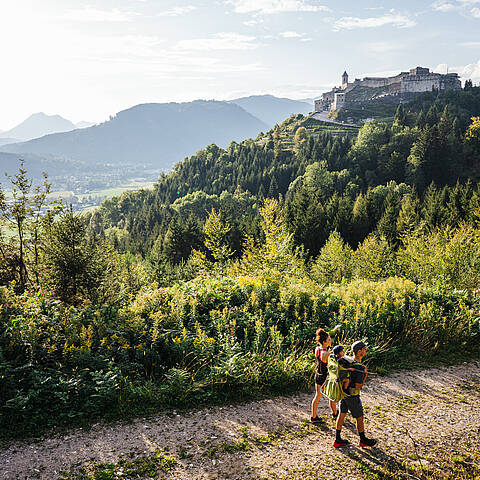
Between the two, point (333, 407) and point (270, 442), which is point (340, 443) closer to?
point (333, 407)

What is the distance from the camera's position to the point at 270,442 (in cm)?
644

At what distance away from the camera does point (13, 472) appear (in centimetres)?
540

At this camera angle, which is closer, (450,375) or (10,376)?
(10,376)

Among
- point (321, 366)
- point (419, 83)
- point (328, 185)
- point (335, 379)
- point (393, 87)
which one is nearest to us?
point (335, 379)

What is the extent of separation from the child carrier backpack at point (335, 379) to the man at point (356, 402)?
0.36ft

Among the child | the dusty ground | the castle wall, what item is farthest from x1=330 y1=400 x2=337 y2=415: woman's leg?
the castle wall

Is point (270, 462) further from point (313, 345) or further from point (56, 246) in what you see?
point (56, 246)

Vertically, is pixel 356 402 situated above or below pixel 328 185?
below

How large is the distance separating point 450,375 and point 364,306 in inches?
→ 111

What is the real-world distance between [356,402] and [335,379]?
541mm

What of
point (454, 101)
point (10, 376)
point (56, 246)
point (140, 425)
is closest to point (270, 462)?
point (140, 425)

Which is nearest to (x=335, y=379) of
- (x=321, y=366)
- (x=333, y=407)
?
(x=321, y=366)

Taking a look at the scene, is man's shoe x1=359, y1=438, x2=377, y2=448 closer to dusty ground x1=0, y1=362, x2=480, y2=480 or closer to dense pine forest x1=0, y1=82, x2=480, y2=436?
dusty ground x1=0, y1=362, x2=480, y2=480

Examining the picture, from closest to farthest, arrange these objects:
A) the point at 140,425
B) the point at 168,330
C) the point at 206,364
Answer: the point at 140,425
the point at 206,364
the point at 168,330
